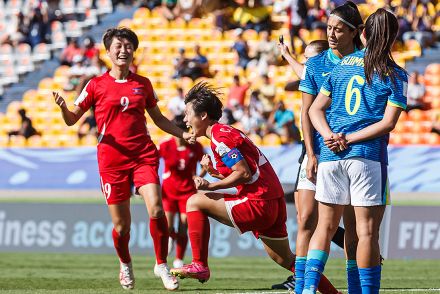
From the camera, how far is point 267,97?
79.6 ft

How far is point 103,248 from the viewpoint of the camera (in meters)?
18.0

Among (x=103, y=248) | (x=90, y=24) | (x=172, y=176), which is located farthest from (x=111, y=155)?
(x=90, y=24)

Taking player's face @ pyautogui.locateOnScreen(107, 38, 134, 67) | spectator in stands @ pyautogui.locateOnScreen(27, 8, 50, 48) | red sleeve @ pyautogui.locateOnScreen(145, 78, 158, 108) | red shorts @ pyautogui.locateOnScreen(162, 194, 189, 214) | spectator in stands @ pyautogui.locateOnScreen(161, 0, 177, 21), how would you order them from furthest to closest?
spectator in stands @ pyautogui.locateOnScreen(27, 8, 50, 48) < spectator in stands @ pyautogui.locateOnScreen(161, 0, 177, 21) < red shorts @ pyautogui.locateOnScreen(162, 194, 189, 214) < red sleeve @ pyautogui.locateOnScreen(145, 78, 158, 108) < player's face @ pyautogui.locateOnScreen(107, 38, 134, 67)

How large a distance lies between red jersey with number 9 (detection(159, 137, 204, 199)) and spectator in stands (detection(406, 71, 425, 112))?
8.41 meters

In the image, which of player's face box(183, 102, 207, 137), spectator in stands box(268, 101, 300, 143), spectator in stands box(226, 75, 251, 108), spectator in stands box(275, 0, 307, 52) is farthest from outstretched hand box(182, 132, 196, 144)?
spectator in stands box(275, 0, 307, 52)

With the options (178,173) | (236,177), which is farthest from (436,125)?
(236,177)

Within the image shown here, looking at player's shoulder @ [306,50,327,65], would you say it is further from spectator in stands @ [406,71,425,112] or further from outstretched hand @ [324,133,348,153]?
spectator in stands @ [406,71,425,112]

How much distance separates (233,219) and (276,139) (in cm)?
1405

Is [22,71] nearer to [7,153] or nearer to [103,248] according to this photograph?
[7,153]

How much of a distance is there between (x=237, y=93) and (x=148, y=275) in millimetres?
11867

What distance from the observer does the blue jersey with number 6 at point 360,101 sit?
7273mm

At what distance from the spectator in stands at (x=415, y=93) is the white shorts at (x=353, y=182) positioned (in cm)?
1581

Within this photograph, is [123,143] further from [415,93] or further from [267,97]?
[267,97]

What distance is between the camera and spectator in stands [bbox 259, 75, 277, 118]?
78.8 feet
